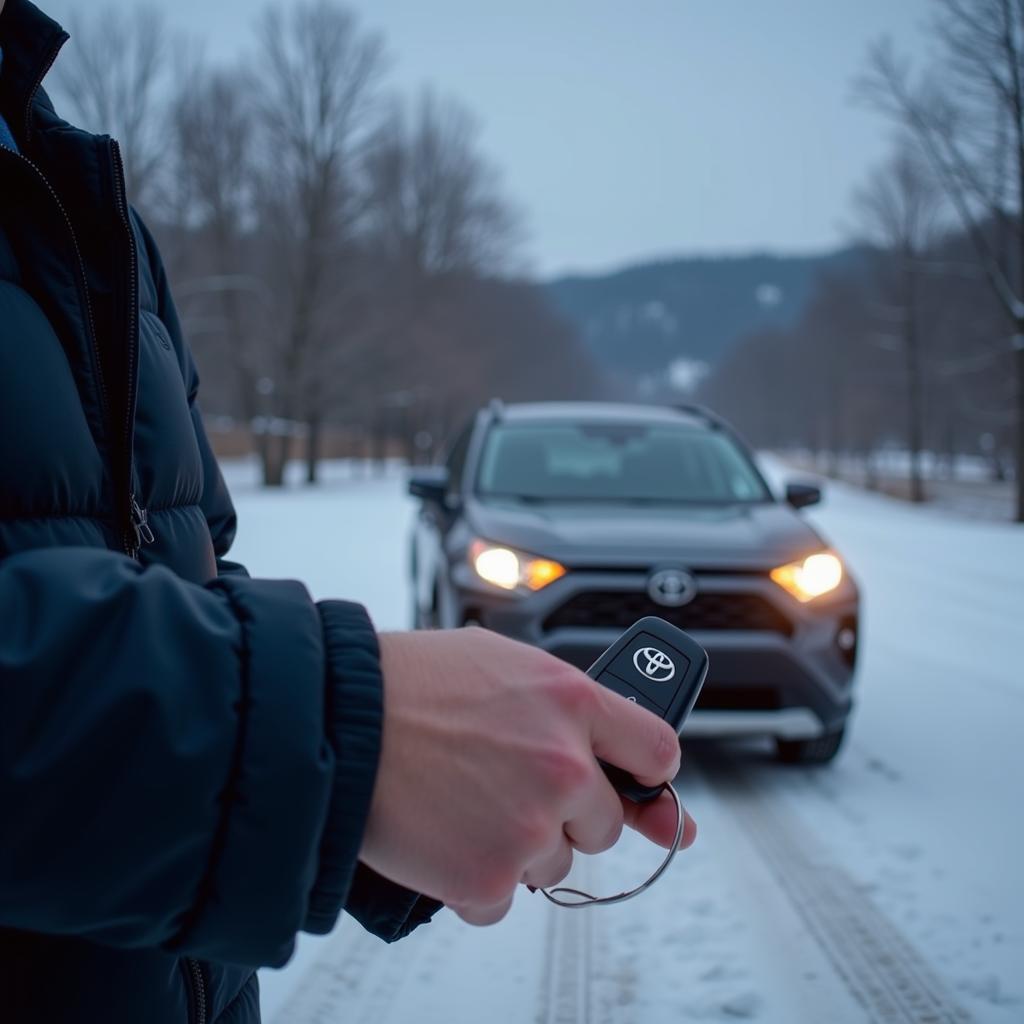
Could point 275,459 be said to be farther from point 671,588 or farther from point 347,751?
point 347,751

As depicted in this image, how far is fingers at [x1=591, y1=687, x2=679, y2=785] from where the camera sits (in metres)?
0.81

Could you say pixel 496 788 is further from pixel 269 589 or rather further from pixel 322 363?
pixel 322 363

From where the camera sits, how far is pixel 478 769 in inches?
29.9

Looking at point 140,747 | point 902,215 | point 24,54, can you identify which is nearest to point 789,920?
point 140,747

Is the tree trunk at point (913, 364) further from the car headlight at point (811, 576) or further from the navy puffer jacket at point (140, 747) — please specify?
the navy puffer jacket at point (140, 747)

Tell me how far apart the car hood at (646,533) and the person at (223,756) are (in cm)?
321

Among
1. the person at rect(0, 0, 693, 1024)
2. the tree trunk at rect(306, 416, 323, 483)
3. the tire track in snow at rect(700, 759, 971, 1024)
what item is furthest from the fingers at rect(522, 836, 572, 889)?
the tree trunk at rect(306, 416, 323, 483)

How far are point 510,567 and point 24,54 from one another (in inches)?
127

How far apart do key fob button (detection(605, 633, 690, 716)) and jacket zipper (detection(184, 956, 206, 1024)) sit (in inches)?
21.4

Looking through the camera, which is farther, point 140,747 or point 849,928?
point 849,928

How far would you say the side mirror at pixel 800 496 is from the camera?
17.0 ft

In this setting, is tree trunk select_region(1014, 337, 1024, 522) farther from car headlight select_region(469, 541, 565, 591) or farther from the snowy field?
car headlight select_region(469, 541, 565, 591)

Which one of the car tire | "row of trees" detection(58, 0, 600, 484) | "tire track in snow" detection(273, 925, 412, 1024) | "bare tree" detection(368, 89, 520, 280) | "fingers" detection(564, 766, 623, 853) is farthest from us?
"bare tree" detection(368, 89, 520, 280)

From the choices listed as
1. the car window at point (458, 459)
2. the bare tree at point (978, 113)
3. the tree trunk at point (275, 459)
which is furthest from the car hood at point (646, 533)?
the tree trunk at point (275, 459)
